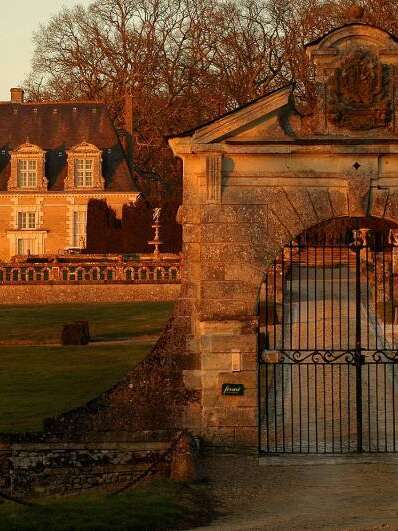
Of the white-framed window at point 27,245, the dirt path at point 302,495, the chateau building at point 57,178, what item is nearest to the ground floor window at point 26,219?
the chateau building at point 57,178

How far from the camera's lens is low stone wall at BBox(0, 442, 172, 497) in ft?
43.8

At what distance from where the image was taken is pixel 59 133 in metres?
55.9

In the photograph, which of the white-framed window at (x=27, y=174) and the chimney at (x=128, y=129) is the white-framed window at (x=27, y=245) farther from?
the chimney at (x=128, y=129)

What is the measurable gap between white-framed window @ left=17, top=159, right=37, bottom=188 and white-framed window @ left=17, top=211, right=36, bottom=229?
45.9 inches

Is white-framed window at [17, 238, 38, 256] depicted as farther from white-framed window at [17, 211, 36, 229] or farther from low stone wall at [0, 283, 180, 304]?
low stone wall at [0, 283, 180, 304]

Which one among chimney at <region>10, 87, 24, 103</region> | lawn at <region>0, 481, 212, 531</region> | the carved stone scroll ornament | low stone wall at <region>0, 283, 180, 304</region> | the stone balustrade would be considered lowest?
lawn at <region>0, 481, 212, 531</region>

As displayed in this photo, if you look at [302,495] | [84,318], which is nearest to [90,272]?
[84,318]

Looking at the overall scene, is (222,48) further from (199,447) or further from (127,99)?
(199,447)

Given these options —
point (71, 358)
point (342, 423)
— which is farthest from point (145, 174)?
point (342, 423)

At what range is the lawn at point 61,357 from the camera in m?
18.2

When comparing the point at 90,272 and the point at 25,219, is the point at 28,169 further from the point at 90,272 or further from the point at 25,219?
the point at 90,272

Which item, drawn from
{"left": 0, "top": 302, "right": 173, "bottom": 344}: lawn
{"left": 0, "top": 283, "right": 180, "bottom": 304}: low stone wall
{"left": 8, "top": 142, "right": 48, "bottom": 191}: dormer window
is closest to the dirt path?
{"left": 0, "top": 302, "right": 173, "bottom": 344}: lawn

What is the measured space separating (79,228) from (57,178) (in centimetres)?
241

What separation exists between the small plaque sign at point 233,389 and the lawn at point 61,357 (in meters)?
2.78
